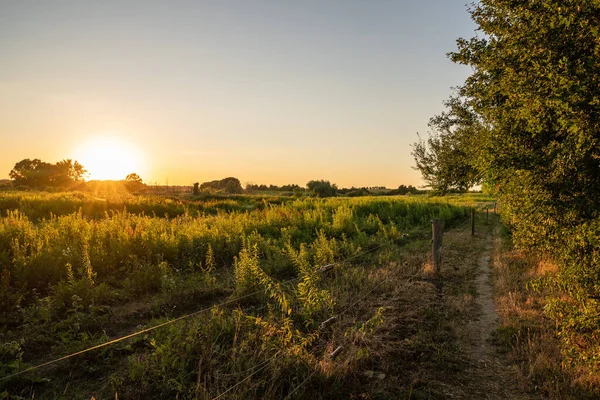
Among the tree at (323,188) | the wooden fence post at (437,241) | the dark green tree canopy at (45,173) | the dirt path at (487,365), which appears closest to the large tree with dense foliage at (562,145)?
the dirt path at (487,365)

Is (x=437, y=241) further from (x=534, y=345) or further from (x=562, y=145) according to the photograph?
(x=562, y=145)

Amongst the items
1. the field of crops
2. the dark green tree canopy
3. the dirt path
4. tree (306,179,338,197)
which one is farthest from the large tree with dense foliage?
the dark green tree canopy

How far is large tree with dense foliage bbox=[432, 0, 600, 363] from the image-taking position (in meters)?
4.46

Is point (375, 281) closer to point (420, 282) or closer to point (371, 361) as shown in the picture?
point (420, 282)

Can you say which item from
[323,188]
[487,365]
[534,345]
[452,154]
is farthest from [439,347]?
[323,188]

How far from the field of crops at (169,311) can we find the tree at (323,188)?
4323 cm

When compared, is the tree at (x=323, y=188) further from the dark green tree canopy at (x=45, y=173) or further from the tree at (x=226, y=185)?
the dark green tree canopy at (x=45, y=173)

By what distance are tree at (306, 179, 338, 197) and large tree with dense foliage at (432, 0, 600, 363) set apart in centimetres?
5058

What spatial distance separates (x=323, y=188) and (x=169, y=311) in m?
51.8

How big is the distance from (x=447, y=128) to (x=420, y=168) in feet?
8.42

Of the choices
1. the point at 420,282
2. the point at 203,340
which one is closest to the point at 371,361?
the point at 203,340

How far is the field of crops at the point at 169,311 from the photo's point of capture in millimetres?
4637

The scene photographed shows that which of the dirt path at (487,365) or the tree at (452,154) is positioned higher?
the tree at (452,154)

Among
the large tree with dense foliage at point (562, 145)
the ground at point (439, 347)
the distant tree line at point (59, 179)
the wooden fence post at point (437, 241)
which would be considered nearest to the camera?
the large tree with dense foliage at point (562, 145)
